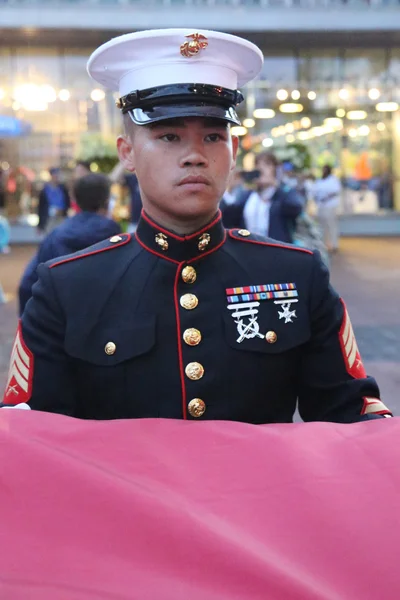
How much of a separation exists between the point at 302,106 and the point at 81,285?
21.8 m

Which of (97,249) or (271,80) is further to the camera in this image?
(271,80)

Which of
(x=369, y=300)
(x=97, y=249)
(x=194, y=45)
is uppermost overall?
(x=194, y=45)

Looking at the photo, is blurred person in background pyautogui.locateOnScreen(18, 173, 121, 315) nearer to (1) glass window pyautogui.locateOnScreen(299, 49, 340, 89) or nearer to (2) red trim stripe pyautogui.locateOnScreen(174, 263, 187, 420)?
(2) red trim stripe pyautogui.locateOnScreen(174, 263, 187, 420)

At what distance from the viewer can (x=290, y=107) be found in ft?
75.7

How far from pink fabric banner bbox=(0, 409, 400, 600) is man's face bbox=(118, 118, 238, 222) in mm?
479

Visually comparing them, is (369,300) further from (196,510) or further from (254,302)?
(196,510)

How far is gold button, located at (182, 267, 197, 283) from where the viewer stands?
2.10 meters

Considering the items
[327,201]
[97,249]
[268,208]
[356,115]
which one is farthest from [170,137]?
[356,115]

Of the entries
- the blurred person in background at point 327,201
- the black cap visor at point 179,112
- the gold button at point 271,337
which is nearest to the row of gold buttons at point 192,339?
the gold button at point 271,337

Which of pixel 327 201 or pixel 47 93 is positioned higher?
pixel 47 93

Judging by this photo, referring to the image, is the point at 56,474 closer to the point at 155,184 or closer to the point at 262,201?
the point at 155,184

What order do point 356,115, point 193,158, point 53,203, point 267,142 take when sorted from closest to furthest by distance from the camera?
point 193,158, point 53,203, point 267,142, point 356,115

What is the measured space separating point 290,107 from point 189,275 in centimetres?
2166

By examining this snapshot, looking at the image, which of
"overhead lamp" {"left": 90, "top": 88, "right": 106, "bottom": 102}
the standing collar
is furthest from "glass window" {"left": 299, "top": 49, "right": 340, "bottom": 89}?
the standing collar
